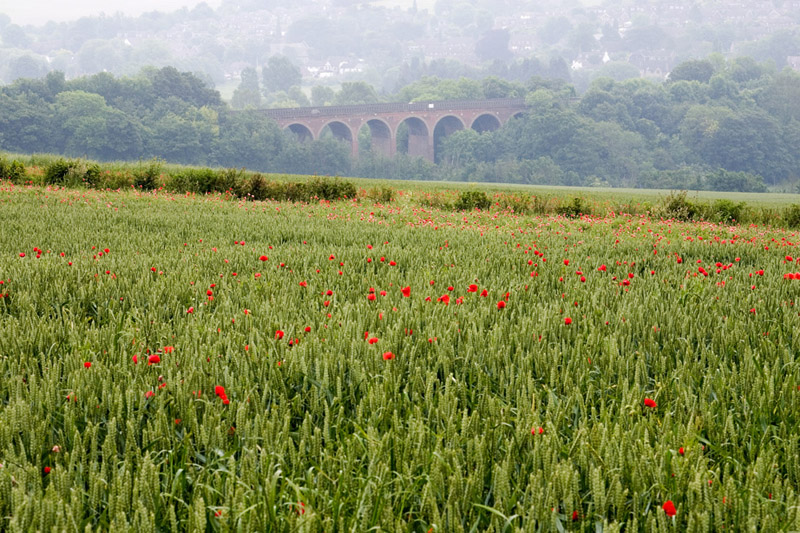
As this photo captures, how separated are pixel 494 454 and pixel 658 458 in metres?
0.52

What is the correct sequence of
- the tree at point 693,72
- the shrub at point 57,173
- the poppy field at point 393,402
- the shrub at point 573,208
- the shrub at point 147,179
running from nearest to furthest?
the poppy field at point 393,402 → the shrub at point 573,208 → the shrub at point 147,179 → the shrub at point 57,173 → the tree at point 693,72

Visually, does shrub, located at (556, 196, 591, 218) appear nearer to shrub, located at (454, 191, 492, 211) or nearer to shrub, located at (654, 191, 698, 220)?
shrub, located at (654, 191, 698, 220)

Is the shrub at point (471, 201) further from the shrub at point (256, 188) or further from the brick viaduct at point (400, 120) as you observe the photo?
the brick viaduct at point (400, 120)

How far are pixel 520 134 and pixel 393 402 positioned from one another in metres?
110

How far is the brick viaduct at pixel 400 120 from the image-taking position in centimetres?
9781

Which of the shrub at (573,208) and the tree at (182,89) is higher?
the tree at (182,89)

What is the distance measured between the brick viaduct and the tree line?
282 cm

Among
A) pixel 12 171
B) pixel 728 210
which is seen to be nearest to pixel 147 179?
pixel 12 171

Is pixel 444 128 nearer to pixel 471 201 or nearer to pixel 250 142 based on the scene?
pixel 250 142

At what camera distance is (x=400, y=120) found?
10412 centimetres

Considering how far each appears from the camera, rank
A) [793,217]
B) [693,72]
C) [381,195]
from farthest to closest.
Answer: [693,72]
[381,195]
[793,217]

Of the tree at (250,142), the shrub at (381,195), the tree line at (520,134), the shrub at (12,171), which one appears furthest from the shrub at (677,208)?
the tree at (250,142)

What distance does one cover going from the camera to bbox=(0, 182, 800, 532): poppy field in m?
1.68

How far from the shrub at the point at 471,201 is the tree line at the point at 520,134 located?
206ft
